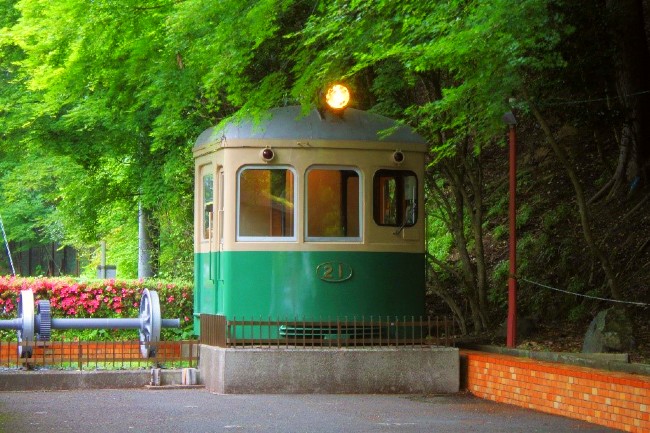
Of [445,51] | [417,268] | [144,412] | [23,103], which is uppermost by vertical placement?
[23,103]

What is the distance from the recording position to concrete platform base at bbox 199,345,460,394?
43.0 feet

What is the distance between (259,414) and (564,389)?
2.76m

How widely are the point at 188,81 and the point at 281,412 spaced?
5682 mm

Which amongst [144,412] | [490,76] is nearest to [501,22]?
[490,76]

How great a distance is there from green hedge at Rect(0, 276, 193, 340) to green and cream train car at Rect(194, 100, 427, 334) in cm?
604

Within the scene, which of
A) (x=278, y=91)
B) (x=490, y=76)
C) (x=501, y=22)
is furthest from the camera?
(x=278, y=91)

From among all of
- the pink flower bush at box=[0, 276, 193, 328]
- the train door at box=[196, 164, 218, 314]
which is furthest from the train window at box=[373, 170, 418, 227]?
the pink flower bush at box=[0, 276, 193, 328]

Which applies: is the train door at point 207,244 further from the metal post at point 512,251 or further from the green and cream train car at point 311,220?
the metal post at point 512,251

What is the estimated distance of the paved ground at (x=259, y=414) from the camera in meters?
10.2

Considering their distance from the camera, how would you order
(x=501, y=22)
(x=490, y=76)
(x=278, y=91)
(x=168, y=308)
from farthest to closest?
(x=168, y=308) → (x=278, y=91) → (x=490, y=76) → (x=501, y=22)

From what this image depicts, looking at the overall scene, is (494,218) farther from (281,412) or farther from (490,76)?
(281,412)

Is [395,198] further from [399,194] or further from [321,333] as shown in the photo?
[321,333]

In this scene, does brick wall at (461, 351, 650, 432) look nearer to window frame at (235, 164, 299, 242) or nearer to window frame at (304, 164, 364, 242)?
window frame at (304, 164, 364, 242)

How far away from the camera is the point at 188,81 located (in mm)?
15656
